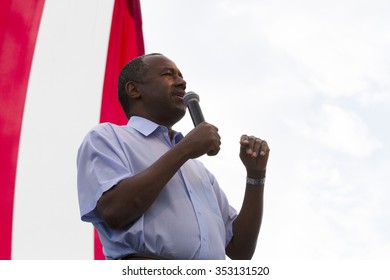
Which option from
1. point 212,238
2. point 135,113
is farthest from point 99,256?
point 212,238

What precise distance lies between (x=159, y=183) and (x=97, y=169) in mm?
233

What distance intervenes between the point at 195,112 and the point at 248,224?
1.54 ft

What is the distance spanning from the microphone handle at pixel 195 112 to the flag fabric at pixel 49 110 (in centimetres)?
186

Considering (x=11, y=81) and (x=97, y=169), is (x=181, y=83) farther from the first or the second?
(x=11, y=81)

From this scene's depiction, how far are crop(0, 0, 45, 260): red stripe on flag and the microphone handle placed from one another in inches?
73.3

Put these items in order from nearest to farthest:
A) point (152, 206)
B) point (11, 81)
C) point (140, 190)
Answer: point (140, 190) < point (152, 206) < point (11, 81)

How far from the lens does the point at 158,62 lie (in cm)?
269

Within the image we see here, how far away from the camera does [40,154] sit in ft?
13.8

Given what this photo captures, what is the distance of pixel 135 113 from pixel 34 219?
1.66 metres

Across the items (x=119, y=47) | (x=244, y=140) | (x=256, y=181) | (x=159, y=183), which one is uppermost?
(x=119, y=47)

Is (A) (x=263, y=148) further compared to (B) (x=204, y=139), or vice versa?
(A) (x=263, y=148)

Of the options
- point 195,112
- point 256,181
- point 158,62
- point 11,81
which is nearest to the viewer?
point 195,112

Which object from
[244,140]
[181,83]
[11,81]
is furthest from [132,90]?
[11,81]

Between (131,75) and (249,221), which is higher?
(131,75)
